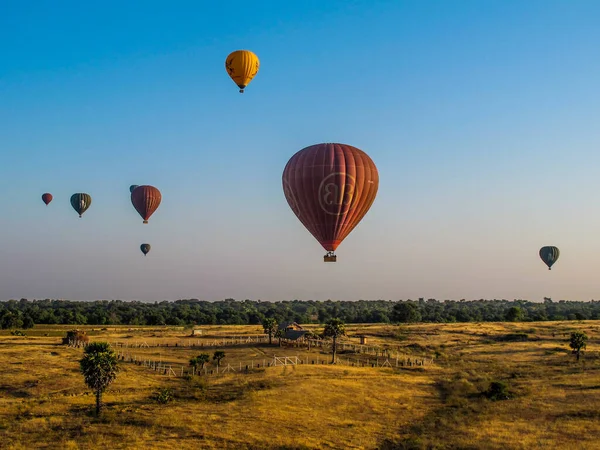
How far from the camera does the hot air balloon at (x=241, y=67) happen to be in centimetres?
7538

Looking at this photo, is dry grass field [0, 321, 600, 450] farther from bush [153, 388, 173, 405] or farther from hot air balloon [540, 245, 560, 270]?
hot air balloon [540, 245, 560, 270]

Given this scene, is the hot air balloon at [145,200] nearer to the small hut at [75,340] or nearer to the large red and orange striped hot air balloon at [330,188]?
the small hut at [75,340]

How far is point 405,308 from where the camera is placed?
18475 centimetres

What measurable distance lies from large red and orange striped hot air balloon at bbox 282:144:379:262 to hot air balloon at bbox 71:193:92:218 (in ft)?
248

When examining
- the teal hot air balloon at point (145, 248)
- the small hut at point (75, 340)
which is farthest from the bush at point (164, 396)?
the teal hot air balloon at point (145, 248)

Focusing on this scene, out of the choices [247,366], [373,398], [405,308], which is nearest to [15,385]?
[247,366]

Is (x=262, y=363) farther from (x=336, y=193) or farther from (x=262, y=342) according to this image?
(x=336, y=193)

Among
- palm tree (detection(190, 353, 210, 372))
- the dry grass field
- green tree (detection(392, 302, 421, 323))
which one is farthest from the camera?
green tree (detection(392, 302, 421, 323))

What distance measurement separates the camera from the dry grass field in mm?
48375

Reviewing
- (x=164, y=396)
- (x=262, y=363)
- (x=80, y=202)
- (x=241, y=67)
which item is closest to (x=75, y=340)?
(x=262, y=363)

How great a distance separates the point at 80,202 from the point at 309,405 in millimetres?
93366

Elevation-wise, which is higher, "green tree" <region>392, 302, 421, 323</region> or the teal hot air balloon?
the teal hot air balloon

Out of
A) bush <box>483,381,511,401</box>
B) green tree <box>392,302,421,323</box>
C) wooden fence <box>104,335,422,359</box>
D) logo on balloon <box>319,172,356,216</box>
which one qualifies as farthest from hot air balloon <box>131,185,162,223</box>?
green tree <box>392,302,421,323</box>

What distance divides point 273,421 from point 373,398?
1464 cm
